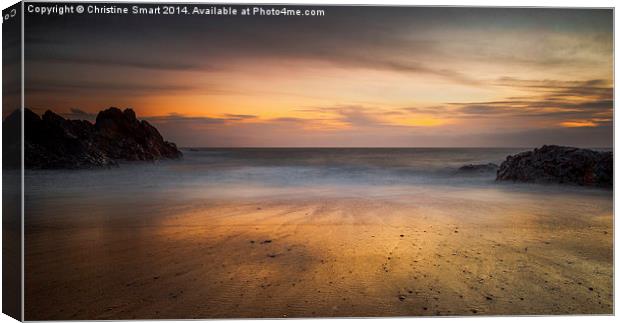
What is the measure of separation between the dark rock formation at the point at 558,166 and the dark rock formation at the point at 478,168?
0.05 m

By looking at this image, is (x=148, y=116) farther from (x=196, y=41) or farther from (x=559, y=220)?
(x=559, y=220)

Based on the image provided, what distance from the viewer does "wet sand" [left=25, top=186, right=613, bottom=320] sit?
9.63ft

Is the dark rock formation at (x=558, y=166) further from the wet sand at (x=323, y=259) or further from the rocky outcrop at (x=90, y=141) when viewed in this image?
the rocky outcrop at (x=90, y=141)

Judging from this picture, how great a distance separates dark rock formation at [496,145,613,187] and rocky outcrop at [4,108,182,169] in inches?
95.3

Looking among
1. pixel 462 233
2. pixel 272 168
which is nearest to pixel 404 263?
pixel 462 233

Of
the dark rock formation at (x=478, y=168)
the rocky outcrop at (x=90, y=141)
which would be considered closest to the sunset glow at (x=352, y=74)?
the rocky outcrop at (x=90, y=141)

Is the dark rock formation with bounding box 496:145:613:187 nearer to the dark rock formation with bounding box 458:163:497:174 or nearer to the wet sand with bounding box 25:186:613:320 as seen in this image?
the dark rock formation with bounding box 458:163:497:174

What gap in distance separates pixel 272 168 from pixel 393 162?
3.00 ft

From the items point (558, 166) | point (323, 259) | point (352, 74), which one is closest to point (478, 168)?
point (558, 166)

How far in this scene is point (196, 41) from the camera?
3164mm

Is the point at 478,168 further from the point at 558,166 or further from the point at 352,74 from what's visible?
the point at 352,74

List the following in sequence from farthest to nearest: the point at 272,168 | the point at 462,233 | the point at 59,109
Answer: the point at 272,168
the point at 462,233
the point at 59,109

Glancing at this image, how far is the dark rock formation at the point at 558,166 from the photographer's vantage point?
133 inches

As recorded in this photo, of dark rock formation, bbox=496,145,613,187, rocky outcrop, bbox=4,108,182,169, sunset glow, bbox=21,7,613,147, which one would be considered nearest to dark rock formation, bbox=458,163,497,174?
dark rock formation, bbox=496,145,613,187
